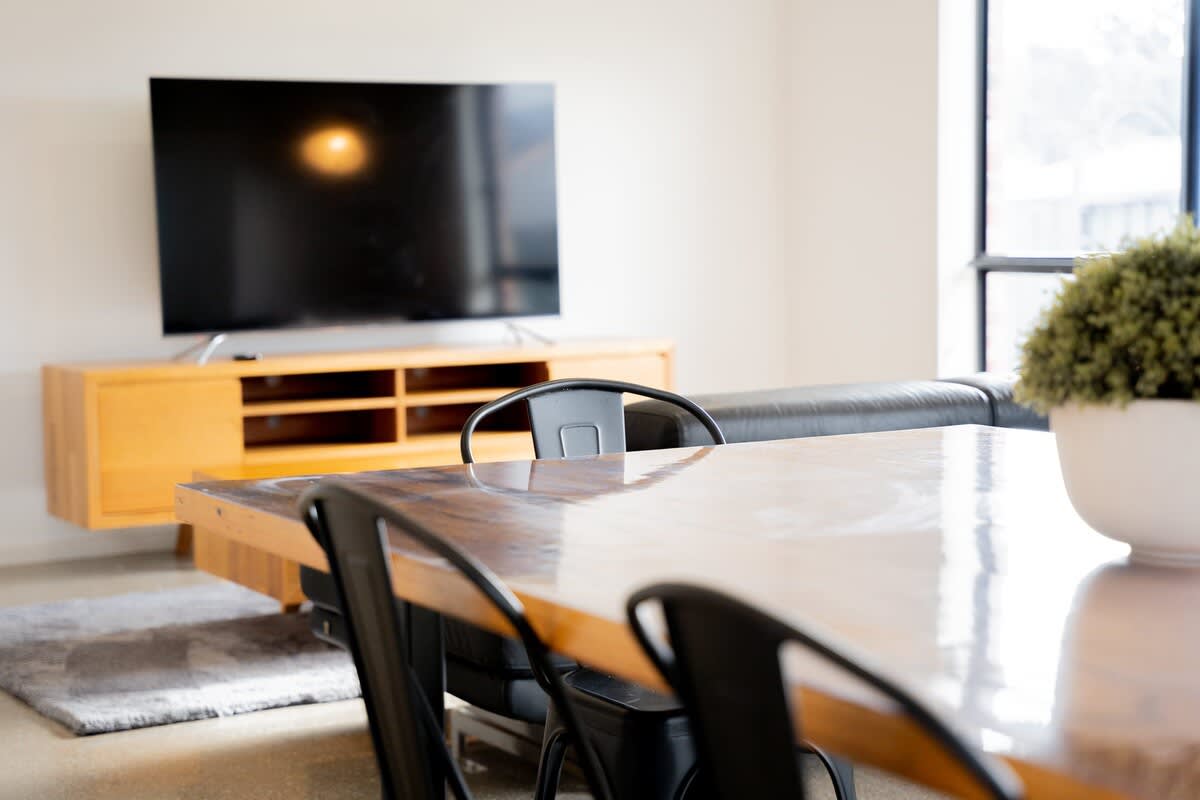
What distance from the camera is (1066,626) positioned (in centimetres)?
112

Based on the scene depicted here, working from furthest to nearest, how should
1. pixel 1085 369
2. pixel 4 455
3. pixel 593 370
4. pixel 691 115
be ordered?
pixel 691 115 → pixel 593 370 → pixel 4 455 → pixel 1085 369

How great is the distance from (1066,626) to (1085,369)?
29 centimetres

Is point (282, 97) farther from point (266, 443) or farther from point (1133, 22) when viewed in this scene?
point (1133, 22)

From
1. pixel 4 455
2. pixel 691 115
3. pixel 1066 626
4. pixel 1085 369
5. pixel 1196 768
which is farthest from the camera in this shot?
pixel 691 115

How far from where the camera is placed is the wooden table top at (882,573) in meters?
0.90

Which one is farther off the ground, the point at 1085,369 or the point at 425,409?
the point at 1085,369

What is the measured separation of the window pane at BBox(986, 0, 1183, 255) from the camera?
18.3 feet

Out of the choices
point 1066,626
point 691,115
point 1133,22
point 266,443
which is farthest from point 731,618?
point 691,115

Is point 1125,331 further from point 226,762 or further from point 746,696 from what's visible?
point 226,762

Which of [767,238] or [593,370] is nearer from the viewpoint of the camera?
[593,370]

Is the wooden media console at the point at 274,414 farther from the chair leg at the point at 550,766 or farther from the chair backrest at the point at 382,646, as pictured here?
the chair backrest at the point at 382,646

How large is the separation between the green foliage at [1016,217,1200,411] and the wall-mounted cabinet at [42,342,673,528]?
3.61 m

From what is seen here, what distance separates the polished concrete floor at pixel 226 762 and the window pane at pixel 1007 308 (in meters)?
3.66

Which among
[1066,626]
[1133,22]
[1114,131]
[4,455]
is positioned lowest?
[4,455]
